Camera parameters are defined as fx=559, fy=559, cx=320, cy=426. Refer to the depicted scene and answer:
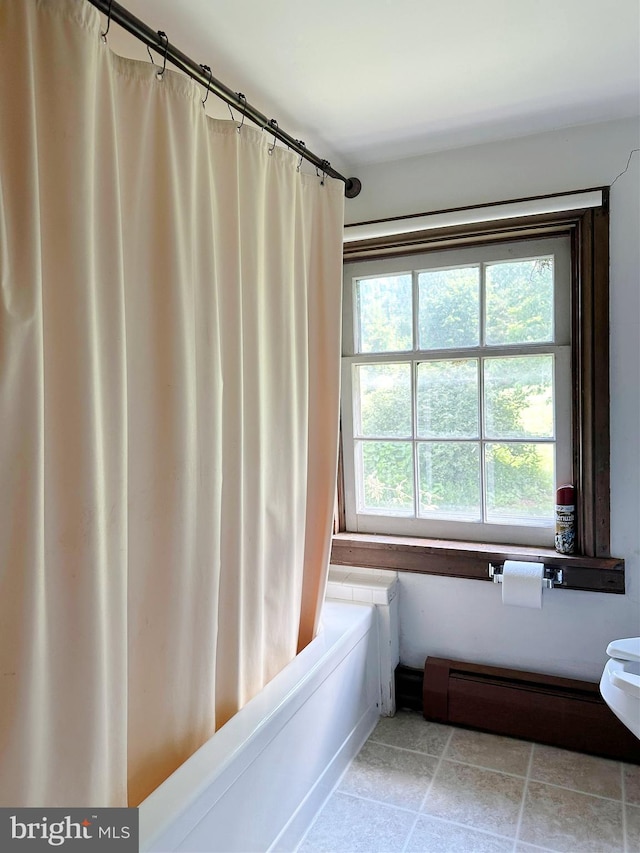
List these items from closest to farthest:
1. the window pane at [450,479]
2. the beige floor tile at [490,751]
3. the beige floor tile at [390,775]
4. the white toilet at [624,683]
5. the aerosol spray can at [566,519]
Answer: the white toilet at [624,683], the beige floor tile at [390,775], the beige floor tile at [490,751], the aerosol spray can at [566,519], the window pane at [450,479]

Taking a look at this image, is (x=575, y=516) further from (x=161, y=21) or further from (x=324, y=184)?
(x=161, y=21)

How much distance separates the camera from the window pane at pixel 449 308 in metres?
2.12

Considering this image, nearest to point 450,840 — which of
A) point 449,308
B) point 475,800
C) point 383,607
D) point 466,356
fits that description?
point 475,800

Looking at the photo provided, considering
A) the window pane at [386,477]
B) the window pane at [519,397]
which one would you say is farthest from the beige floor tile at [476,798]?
the window pane at [519,397]

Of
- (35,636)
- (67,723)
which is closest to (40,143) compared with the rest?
(35,636)

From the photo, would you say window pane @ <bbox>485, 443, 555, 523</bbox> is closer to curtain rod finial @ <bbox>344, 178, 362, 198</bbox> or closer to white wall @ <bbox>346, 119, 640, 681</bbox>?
white wall @ <bbox>346, 119, 640, 681</bbox>

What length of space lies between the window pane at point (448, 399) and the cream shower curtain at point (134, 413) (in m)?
0.64

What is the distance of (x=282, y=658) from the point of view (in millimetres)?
1692

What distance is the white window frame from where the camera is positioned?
1.99 meters

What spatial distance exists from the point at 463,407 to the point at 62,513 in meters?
1.55

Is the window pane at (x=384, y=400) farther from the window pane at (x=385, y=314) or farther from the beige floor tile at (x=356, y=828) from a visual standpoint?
the beige floor tile at (x=356, y=828)

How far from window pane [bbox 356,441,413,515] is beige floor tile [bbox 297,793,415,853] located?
1.02 metres

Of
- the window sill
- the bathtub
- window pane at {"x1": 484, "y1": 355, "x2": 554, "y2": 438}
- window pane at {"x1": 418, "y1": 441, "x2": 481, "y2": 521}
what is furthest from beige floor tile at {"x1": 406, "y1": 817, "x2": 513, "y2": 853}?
window pane at {"x1": 484, "y1": 355, "x2": 554, "y2": 438}

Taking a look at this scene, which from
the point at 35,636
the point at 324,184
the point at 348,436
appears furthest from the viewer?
the point at 348,436
